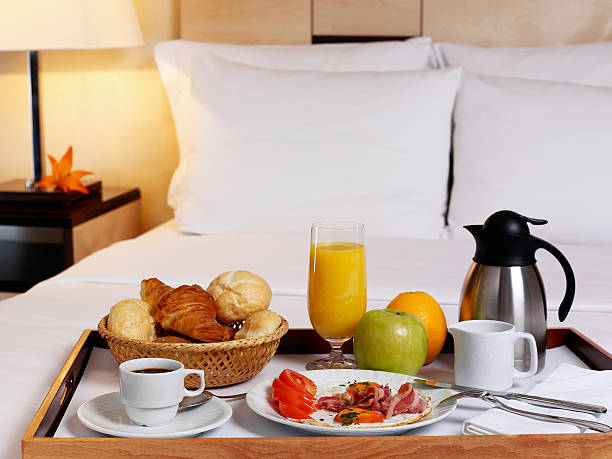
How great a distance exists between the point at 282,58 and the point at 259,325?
58.5 inches

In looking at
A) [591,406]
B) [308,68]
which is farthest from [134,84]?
[591,406]

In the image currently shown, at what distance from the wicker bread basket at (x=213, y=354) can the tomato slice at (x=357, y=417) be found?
168 mm

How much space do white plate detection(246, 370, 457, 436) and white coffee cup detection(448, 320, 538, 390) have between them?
54 millimetres

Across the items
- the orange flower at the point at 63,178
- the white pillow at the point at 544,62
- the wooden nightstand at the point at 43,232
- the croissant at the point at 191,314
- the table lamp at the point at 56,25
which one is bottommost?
the wooden nightstand at the point at 43,232

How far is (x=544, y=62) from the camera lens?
7.65ft

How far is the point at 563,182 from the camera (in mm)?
2029

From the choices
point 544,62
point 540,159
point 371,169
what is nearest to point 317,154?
point 371,169

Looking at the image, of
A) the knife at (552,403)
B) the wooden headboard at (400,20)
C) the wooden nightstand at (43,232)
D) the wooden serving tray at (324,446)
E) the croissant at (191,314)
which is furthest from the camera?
the wooden headboard at (400,20)

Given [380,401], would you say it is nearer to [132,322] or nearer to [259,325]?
[259,325]

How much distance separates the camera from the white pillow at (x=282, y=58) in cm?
236

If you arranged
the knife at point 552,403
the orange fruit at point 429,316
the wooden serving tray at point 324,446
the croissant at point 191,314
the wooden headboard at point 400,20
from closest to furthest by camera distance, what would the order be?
the wooden serving tray at point 324,446 → the knife at point 552,403 → the croissant at point 191,314 → the orange fruit at point 429,316 → the wooden headboard at point 400,20

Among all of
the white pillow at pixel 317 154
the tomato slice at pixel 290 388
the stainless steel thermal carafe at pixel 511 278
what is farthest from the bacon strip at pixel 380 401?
the white pillow at pixel 317 154

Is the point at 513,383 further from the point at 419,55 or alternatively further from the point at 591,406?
the point at 419,55

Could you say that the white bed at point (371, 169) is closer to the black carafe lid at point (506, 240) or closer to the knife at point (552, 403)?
the black carafe lid at point (506, 240)
